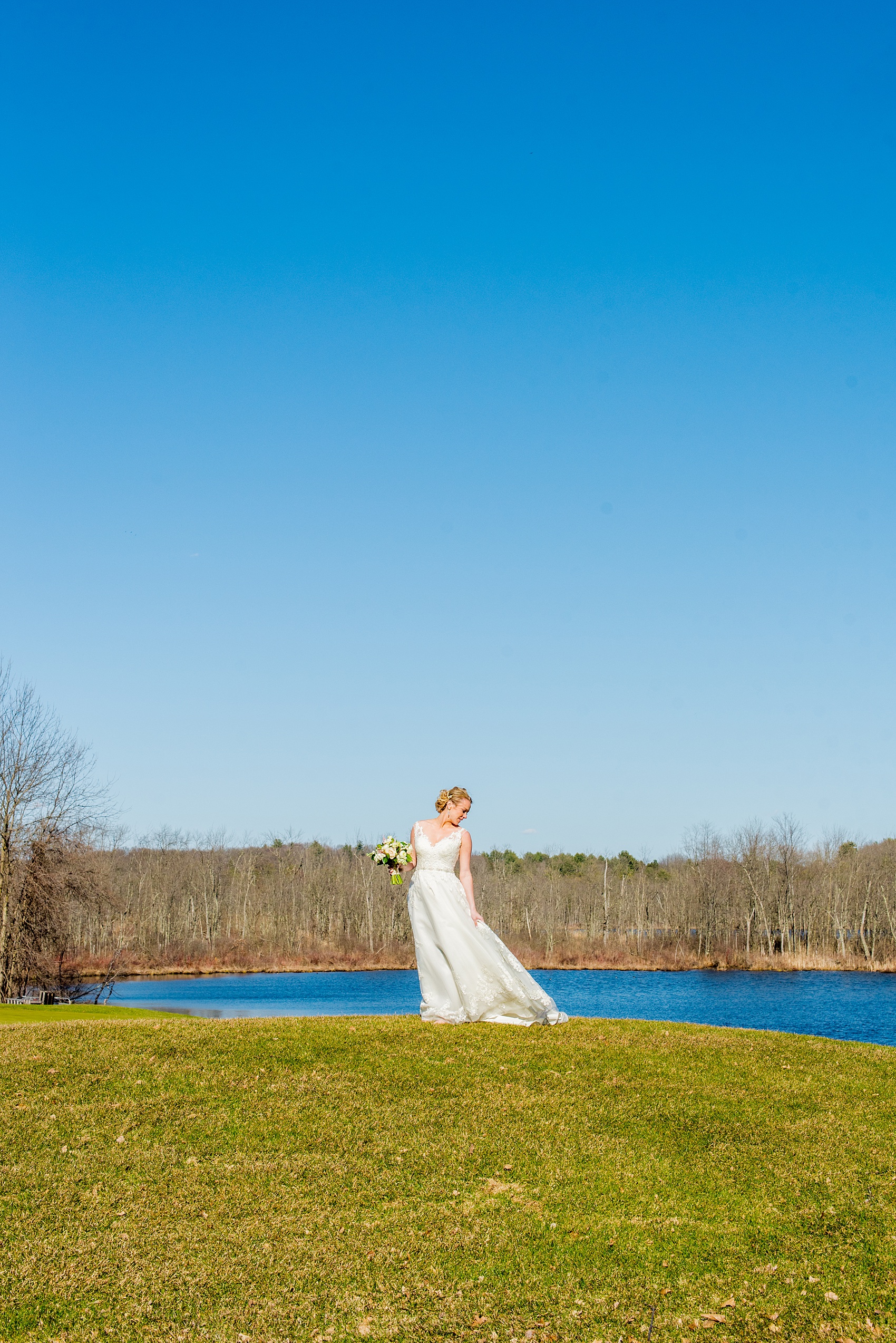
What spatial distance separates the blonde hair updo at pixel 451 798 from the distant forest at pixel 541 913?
60.5 meters

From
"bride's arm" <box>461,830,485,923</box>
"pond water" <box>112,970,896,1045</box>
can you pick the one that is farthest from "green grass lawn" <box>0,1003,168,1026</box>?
"pond water" <box>112,970,896,1045</box>

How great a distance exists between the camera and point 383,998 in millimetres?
58812

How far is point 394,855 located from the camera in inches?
580

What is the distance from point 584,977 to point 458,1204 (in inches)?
2728

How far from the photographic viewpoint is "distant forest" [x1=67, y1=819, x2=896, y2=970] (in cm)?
8619

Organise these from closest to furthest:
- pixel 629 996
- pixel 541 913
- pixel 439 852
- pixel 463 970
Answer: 1. pixel 463 970
2. pixel 439 852
3. pixel 629 996
4. pixel 541 913

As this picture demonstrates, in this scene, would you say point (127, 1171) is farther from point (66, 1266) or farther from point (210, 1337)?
point (210, 1337)

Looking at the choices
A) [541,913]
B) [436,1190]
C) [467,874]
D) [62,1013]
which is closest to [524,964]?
[541,913]

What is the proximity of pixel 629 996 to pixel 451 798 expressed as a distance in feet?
162

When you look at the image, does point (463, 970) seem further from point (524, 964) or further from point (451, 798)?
point (524, 964)

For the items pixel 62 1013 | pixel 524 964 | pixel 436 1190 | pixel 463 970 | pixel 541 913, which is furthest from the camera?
pixel 541 913

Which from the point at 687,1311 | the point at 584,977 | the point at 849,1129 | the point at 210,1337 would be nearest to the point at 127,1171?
the point at 210,1337

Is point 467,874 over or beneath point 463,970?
over

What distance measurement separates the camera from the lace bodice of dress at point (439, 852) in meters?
13.7
